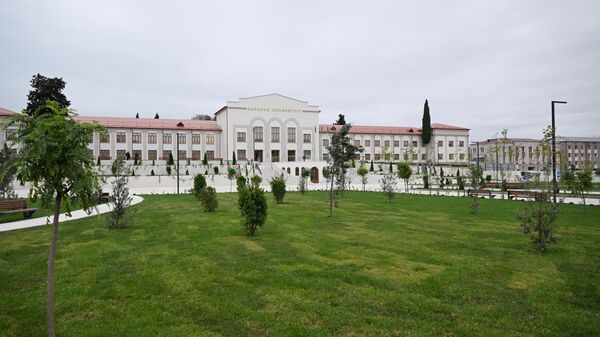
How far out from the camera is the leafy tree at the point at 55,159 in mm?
3910

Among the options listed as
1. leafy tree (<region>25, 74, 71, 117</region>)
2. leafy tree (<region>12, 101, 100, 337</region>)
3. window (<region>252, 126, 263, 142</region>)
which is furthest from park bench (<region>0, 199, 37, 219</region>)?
window (<region>252, 126, 263, 142</region>)

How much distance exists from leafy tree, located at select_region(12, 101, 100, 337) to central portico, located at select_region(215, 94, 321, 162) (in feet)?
171

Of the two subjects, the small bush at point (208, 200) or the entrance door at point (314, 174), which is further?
the entrance door at point (314, 174)

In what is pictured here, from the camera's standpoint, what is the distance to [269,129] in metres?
58.1

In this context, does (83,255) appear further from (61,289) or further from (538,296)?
(538,296)

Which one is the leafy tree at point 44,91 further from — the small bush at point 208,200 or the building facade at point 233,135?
the small bush at point 208,200

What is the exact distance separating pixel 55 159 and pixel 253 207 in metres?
6.94

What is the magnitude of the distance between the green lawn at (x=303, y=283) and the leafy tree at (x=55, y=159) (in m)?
1.63

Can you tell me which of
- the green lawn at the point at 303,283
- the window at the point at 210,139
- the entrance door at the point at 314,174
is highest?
the window at the point at 210,139

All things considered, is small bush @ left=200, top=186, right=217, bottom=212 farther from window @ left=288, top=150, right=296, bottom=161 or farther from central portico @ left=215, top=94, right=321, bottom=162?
window @ left=288, top=150, right=296, bottom=161

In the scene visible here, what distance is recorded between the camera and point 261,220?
10.8m

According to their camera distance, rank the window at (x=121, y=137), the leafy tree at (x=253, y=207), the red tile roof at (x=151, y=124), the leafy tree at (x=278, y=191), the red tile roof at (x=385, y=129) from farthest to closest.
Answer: the red tile roof at (x=385, y=129) → the red tile roof at (x=151, y=124) → the window at (x=121, y=137) → the leafy tree at (x=278, y=191) → the leafy tree at (x=253, y=207)

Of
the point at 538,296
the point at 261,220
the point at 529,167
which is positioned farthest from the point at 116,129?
the point at 529,167

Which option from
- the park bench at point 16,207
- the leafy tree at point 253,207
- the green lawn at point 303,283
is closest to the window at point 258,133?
the park bench at point 16,207
